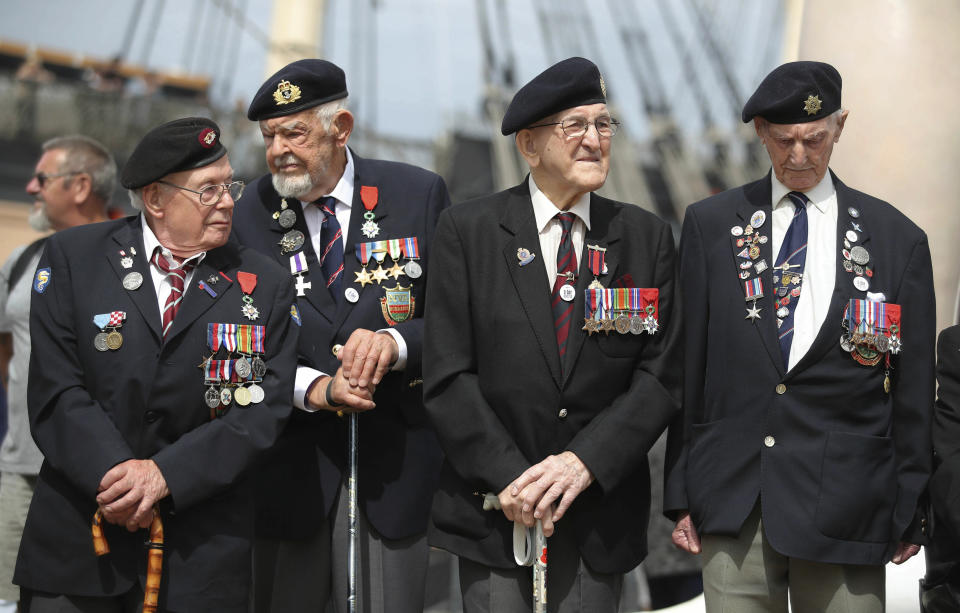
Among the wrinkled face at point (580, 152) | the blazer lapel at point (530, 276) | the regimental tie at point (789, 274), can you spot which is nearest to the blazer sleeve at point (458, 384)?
the blazer lapel at point (530, 276)

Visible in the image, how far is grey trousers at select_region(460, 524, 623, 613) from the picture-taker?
3.12m

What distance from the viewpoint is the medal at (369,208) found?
384 cm

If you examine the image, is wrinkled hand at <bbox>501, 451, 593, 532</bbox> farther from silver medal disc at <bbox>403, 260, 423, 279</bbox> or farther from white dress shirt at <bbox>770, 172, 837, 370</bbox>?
silver medal disc at <bbox>403, 260, 423, 279</bbox>

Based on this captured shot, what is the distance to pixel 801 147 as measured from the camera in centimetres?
325

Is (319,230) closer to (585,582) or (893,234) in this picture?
(585,582)

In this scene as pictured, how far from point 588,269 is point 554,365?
30 cm

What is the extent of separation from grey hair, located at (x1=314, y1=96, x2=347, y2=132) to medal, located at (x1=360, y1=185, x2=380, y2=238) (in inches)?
9.6

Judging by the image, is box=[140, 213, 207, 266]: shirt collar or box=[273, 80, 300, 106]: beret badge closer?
box=[140, 213, 207, 266]: shirt collar

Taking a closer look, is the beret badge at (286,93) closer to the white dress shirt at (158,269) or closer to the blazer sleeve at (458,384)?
the white dress shirt at (158,269)

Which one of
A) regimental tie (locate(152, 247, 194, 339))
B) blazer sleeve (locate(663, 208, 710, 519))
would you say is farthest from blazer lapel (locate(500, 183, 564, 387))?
regimental tie (locate(152, 247, 194, 339))

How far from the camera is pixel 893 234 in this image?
329 cm

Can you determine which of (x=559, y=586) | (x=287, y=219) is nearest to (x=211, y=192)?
(x=287, y=219)

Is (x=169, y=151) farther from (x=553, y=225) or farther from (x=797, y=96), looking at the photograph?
(x=797, y=96)

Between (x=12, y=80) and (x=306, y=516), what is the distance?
13.7m
